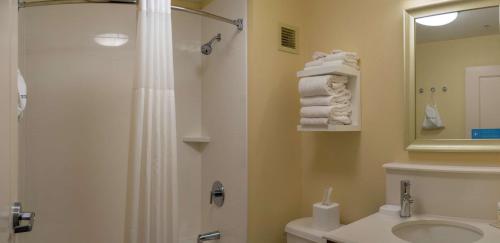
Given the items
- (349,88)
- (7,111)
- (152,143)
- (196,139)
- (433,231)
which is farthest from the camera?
(196,139)

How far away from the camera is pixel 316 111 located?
1.75 m

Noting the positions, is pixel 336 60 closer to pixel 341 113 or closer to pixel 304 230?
pixel 341 113

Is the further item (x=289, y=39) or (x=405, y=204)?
(x=289, y=39)

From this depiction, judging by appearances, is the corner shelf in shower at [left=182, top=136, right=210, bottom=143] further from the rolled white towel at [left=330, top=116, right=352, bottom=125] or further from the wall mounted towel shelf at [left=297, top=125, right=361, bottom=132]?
the rolled white towel at [left=330, top=116, right=352, bottom=125]

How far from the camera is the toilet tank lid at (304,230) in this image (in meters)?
1.72

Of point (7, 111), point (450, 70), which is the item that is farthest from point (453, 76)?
point (7, 111)

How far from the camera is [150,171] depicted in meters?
1.37

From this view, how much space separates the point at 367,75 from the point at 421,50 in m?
0.29

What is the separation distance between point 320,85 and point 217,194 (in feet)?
3.05

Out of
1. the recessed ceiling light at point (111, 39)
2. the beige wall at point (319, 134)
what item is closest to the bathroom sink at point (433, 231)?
the beige wall at point (319, 134)

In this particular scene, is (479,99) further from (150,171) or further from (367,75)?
(150,171)

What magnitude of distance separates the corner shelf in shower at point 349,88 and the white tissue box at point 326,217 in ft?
1.32

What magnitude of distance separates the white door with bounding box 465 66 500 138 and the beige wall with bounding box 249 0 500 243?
0.70 ft

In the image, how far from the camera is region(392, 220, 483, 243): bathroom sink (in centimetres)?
145
